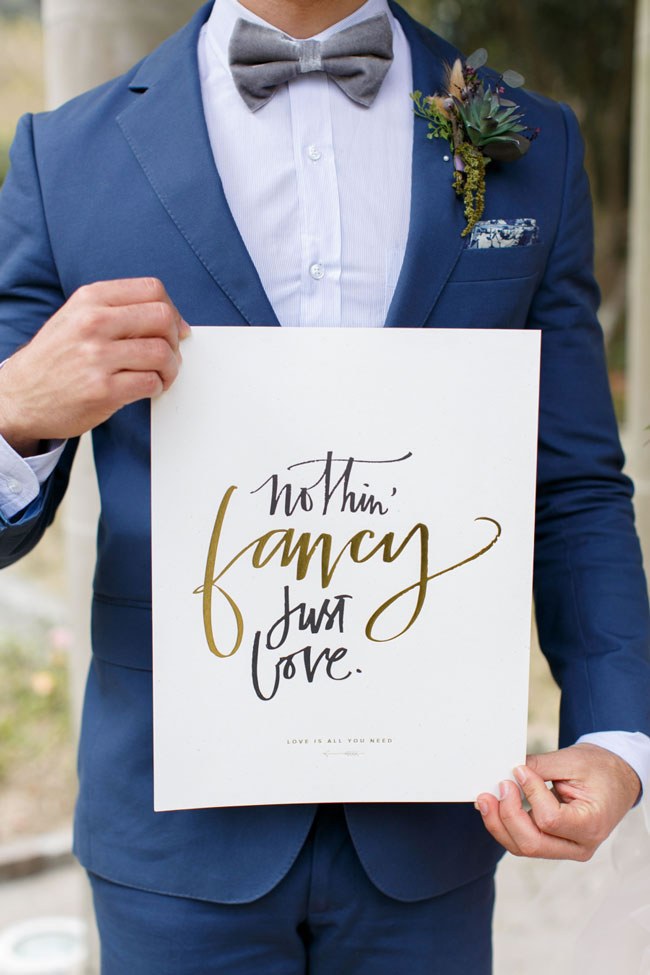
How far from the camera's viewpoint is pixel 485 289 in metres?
1.18

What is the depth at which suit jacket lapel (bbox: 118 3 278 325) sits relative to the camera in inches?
44.0

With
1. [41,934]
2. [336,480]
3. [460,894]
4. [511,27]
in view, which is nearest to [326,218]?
[336,480]

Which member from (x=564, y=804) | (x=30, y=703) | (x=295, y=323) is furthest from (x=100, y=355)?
(x=30, y=703)

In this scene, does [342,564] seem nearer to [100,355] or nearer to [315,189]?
[100,355]

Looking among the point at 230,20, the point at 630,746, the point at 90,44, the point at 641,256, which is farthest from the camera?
the point at 641,256

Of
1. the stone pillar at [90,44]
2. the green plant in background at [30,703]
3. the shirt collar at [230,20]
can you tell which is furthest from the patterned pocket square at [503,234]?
the green plant in background at [30,703]

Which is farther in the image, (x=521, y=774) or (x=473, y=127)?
(x=473, y=127)

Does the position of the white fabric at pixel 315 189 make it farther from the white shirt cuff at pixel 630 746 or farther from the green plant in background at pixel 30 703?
the green plant in background at pixel 30 703

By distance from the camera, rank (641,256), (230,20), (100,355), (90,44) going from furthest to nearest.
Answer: (641,256)
(90,44)
(230,20)
(100,355)

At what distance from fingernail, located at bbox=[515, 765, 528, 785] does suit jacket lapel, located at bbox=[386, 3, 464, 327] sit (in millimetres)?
477

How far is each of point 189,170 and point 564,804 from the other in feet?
2.50

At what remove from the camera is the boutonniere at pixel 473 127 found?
1174mm

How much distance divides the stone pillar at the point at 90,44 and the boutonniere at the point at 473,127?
0.99 metres

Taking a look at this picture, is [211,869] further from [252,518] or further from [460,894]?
[252,518]
